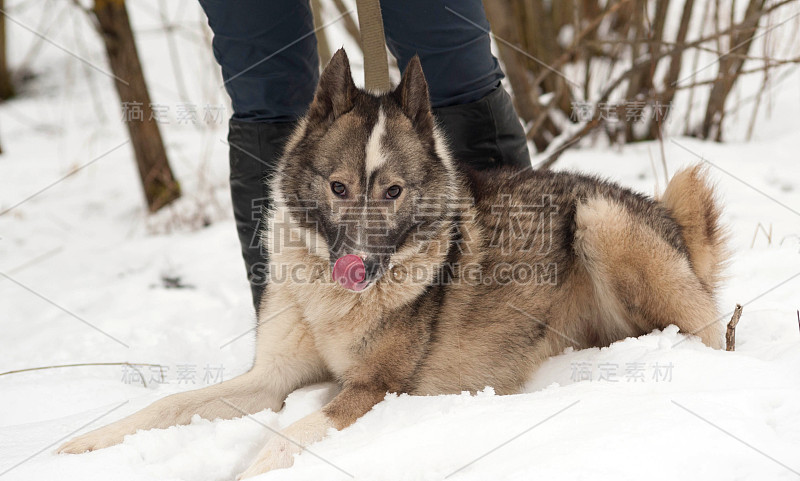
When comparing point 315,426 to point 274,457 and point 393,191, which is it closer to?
point 274,457

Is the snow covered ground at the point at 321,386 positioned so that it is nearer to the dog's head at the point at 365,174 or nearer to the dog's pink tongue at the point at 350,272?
the dog's pink tongue at the point at 350,272

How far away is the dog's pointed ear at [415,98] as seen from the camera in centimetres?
243

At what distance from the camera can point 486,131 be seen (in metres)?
3.13

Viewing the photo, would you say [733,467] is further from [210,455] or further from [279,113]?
[279,113]

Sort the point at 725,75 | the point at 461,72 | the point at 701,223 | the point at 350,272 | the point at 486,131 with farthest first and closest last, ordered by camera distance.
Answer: the point at 725,75 < the point at 486,131 < the point at 461,72 < the point at 701,223 < the point at 350,272

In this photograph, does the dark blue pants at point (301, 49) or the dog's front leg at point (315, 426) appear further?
the dark blue pants at point (301, 49)

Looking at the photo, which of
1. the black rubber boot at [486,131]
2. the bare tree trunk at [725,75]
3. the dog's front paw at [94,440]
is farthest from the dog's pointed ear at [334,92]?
the bare tree trunk at [725,75]

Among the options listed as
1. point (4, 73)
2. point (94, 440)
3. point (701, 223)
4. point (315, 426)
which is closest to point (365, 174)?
point (315, 426)

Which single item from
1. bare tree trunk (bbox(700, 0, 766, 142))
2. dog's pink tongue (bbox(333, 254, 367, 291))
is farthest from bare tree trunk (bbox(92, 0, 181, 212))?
bare tree trunk (bbox(700, 0, 766, 142))

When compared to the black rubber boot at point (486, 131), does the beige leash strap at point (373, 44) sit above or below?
above

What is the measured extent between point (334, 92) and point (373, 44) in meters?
0.55

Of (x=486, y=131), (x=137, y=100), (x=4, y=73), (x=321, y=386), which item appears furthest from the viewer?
(x=4, y=73)

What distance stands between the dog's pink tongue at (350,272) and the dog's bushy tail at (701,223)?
59.0 inches

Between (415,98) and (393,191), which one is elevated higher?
(415,98)
